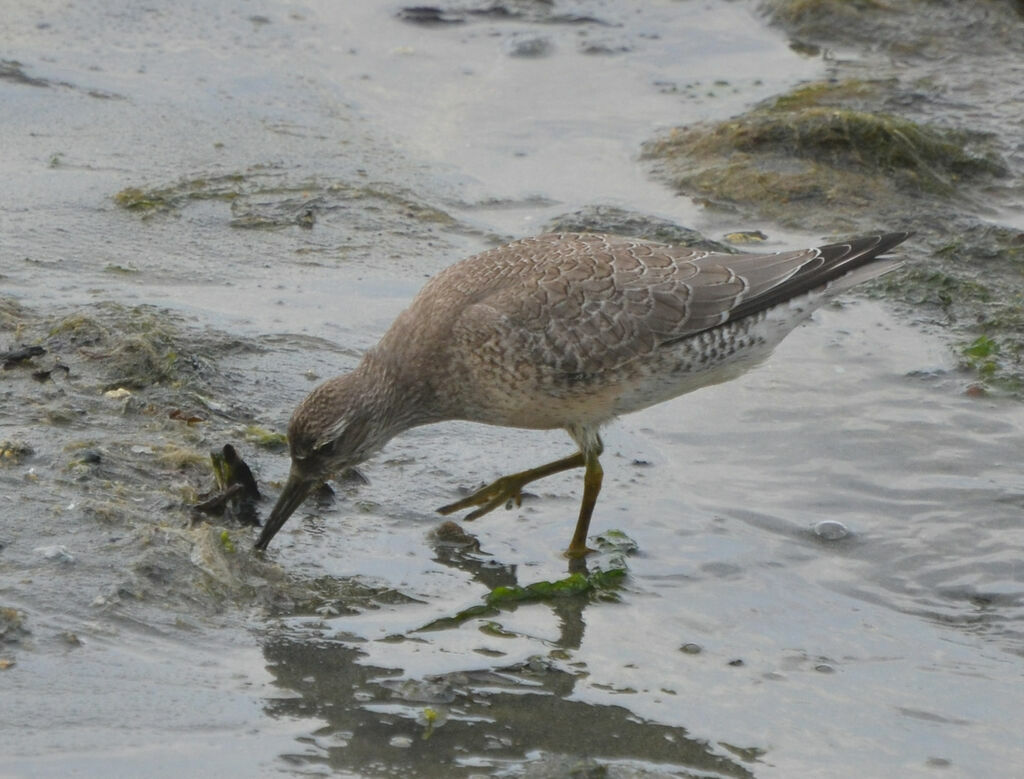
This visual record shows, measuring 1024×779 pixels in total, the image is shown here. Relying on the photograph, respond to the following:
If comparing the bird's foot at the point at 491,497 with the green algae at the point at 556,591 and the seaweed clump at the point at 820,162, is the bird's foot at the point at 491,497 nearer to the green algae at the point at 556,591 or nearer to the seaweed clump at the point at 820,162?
the green algae at the point at 556,591

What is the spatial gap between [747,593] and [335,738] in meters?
2.13

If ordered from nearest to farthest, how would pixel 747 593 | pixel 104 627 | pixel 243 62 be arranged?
pixel 104 627, pixel 747 593, pixel 243 62

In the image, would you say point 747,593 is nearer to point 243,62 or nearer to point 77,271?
point 77,271

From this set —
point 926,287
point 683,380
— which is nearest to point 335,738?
point 683,380

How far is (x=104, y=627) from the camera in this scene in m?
5.32

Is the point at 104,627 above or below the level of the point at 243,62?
below

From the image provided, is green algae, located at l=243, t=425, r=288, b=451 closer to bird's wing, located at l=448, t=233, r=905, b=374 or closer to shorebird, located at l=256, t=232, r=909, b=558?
shorebird, located at l=256, t=232, r=909, b=558

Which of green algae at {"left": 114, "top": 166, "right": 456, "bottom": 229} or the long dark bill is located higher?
green algae at {"left": 114, "top": 166, "right": 456, "bottom": 229}

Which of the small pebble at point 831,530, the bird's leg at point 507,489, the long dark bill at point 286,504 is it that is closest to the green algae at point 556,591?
the bird's leg at point 507,489

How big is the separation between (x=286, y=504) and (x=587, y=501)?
4.57 ft

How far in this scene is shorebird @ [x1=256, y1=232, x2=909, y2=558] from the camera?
262 inches

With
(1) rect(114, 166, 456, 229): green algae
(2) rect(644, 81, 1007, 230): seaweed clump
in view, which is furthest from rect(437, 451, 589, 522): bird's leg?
(2) rect(644, 81, 1007, 230): seaweed clump

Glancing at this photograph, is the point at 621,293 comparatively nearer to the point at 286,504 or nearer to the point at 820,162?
the point at 286,504

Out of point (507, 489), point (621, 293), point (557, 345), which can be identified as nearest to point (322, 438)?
point (507, 489)
